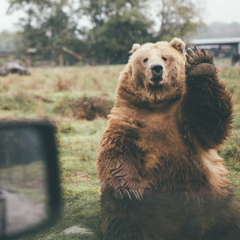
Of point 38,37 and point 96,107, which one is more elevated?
point 38,37

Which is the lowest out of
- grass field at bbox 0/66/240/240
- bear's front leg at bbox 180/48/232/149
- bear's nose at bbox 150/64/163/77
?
grass field at bbox 0/66/240/240

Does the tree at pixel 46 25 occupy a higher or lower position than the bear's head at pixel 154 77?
higher

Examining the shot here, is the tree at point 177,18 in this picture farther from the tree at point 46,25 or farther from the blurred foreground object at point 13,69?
the blurred foreground object at point 13,69

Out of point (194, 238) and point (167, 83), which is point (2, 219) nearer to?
point (194, 238)

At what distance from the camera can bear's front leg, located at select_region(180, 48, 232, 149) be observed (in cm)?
285

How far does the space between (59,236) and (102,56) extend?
358 centimetres

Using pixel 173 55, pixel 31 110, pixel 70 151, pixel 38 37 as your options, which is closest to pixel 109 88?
pixel 31 110

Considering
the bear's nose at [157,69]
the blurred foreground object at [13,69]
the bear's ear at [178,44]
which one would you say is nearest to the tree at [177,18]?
the bear's ear at [178,44]

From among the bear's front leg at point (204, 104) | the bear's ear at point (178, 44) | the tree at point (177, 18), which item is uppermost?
the tree at point (177, 18)

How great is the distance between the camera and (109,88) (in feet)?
28.7

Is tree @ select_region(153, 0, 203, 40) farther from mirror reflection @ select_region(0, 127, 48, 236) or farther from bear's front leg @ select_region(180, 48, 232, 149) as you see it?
mirror reflection @ select_region(0, 127, 48, 236)

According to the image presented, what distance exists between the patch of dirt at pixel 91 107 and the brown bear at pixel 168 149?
402 centimetres

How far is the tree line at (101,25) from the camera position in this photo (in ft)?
14.3

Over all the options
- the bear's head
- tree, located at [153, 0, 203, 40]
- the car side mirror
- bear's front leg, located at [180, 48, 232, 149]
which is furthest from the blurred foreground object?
bear's front leg, located at [180, 48, 232, 149]
